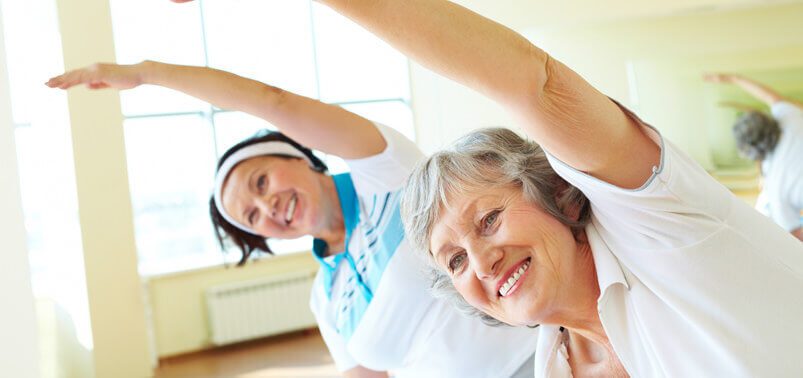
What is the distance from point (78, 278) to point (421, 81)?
3.74m

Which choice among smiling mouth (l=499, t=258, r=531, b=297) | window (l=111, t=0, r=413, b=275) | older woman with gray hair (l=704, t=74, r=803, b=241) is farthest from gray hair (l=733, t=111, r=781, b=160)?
window (l=111, t=0, r=413, b=275)

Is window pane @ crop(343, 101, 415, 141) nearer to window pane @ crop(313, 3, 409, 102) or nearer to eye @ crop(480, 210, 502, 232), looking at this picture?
window pane @ crop(313, 3, 409, 102)

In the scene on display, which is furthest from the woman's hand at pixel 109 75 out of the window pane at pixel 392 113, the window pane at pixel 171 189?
the window pane at pixel 392 113

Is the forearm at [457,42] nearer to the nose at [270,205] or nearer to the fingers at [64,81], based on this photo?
the fingers at [64,81]

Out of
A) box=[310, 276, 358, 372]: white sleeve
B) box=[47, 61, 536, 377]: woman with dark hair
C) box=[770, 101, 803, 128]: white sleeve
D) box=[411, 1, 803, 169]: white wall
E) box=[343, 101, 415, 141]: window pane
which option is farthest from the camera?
box=[343, 101, 415, 141]: window pane

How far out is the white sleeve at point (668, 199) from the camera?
39.0 inches

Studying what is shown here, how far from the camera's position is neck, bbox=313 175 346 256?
213 cm

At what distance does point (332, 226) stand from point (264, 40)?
525 centimetres

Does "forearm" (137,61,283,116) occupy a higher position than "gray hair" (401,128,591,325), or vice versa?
"forearm" (137,61,283,116)

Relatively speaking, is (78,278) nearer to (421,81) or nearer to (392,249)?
(421,81)

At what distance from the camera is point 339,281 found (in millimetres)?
2062

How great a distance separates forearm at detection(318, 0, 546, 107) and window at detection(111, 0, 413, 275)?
5.94 meters

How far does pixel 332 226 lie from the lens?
214cm

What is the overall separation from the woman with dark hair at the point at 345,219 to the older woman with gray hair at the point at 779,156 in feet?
7.94
